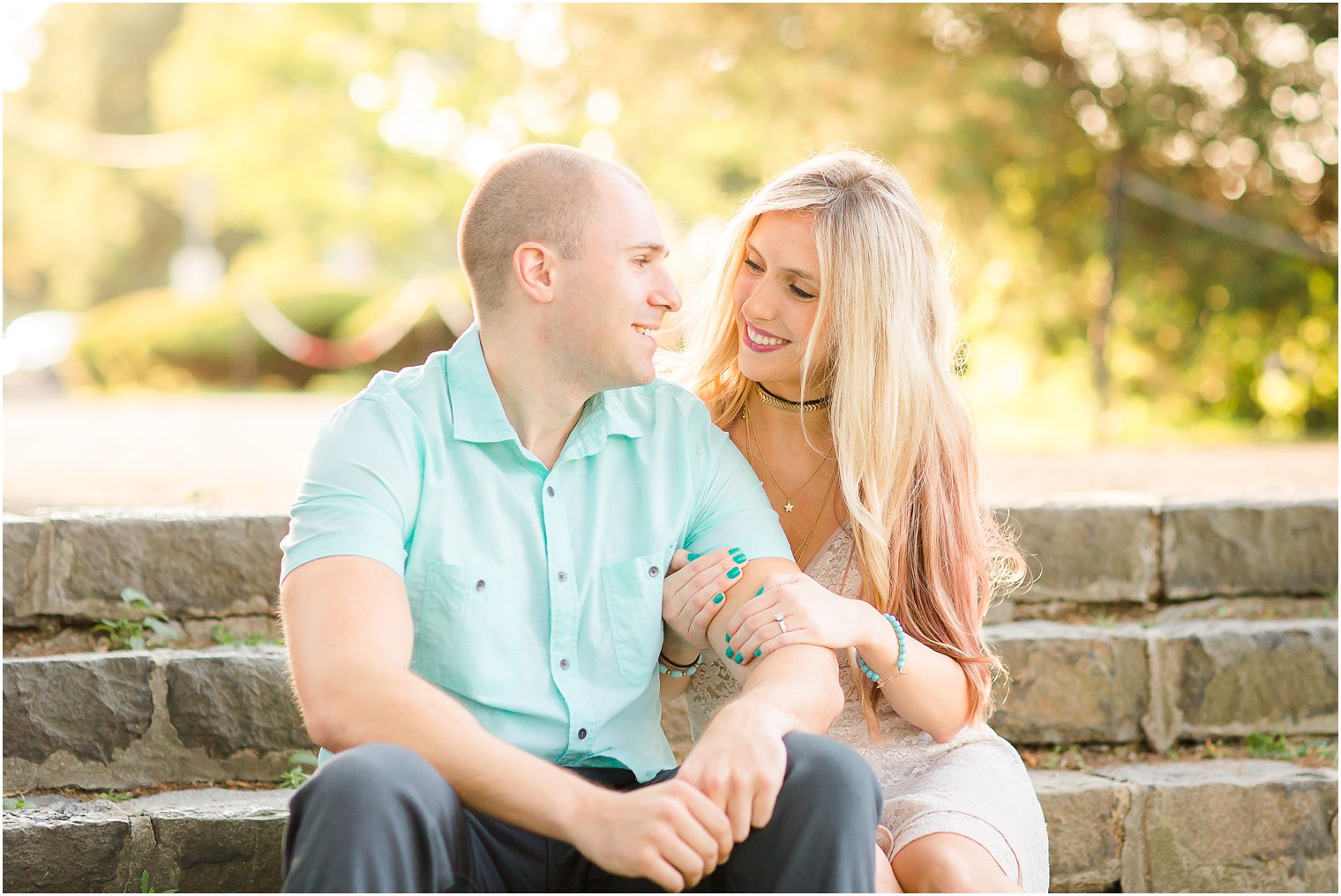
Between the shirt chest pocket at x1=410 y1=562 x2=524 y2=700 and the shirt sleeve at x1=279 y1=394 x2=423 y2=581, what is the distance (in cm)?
7

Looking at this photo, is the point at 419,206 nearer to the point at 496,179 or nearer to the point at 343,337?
the point at 343,337

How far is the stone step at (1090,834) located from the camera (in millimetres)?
2459

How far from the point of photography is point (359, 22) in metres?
14.5

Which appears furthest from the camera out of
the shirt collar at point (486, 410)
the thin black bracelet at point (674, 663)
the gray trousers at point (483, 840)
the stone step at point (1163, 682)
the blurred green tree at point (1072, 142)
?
the blurred green tree at point (1072, 142)

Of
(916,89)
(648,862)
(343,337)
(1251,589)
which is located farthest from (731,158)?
(648,862)

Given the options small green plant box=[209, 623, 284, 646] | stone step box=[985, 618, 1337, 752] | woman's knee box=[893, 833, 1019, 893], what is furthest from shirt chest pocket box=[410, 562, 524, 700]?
stone step box=[985, 618, 1337, 752]

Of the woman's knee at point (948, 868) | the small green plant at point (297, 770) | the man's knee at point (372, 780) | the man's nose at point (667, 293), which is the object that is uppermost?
the man's nose at point (667, 293)

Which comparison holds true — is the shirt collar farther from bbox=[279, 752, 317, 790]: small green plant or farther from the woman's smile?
bbox=[279, 752, 317, 790]: small green plant

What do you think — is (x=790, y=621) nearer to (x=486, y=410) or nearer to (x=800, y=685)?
(x=800, y=685)

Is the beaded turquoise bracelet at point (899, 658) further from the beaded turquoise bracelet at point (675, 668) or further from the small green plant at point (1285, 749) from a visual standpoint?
the small green plant at point (1285, 749)

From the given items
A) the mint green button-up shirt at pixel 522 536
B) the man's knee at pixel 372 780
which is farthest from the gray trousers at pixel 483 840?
the mint green button-up shirt at pixel 522 536

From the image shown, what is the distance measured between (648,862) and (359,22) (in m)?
14.4

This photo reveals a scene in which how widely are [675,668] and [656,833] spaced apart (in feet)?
2.24

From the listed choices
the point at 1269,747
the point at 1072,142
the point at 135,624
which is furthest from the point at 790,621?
the point at 1072,142
